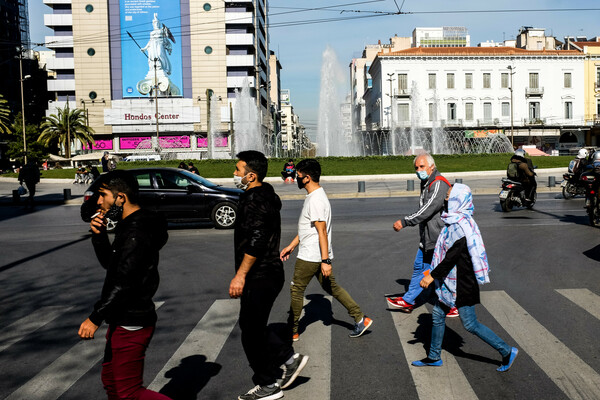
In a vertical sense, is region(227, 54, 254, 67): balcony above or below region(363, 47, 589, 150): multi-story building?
above

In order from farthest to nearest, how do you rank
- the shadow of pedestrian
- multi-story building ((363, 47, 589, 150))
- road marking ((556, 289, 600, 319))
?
multi-story building ((363, 47, 589, 150)), road marking ((556, 289, 600, 319)), the shadow of pedestrian

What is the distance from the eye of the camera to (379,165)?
40.6 metres

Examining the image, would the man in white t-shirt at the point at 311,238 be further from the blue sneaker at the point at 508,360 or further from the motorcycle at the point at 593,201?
the motorcycle at the point at 593,201

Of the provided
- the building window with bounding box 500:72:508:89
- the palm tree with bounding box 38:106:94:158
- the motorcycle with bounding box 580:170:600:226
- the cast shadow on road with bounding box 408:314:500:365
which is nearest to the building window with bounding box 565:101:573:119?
the building window with bounding box 500:72:508:89

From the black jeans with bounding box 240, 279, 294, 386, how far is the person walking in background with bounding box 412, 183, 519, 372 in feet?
4.05

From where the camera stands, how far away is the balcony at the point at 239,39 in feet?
250

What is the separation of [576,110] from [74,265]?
241 feet

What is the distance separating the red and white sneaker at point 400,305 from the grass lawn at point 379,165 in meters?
30.9

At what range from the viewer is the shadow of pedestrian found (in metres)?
4.32

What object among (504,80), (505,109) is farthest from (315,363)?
(504,80)

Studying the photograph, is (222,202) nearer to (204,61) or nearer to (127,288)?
(127,288)

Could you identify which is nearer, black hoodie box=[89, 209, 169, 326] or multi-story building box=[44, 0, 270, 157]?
black hoodie box=[89, 209, 169, 326]

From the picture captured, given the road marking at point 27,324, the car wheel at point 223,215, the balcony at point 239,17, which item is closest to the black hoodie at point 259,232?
the road marking at point 27,324

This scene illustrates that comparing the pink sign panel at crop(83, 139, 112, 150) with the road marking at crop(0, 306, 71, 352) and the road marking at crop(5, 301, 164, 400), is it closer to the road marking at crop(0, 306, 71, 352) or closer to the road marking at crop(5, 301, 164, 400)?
the road marking at crop(0, 306, 71, 352)
